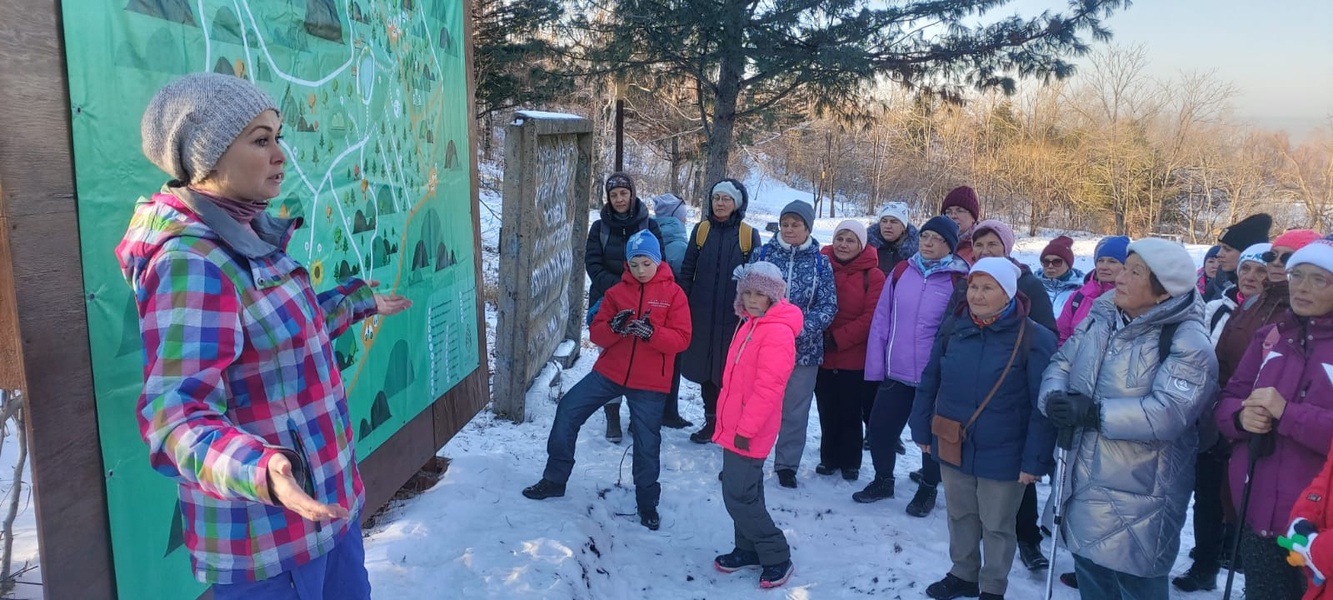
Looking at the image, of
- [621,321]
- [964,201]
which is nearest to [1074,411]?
[621,321]

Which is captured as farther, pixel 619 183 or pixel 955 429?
pixel 619 183

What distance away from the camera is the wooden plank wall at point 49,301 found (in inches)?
64.5

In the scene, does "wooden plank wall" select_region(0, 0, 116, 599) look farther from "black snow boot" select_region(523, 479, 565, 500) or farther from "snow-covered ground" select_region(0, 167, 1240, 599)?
"black snow boot" select_region(523, 479, 565, 500)

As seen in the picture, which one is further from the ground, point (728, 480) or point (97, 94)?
point (97, 94)

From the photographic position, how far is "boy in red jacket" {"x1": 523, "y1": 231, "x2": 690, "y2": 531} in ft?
14.5

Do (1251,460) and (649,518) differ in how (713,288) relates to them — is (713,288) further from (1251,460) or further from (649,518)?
(1251,460)

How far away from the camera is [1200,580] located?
4.15 m

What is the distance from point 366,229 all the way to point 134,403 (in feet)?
4.70

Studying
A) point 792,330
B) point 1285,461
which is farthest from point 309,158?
point 1285,461

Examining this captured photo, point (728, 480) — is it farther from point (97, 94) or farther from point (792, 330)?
point (97, 94)

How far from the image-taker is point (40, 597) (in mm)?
2951

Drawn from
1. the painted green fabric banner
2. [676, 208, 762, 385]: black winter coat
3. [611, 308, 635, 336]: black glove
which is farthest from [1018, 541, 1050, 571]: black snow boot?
the painted green fabric banner

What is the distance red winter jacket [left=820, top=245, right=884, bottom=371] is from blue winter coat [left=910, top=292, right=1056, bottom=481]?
4.83 ft

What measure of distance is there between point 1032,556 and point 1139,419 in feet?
5.48
